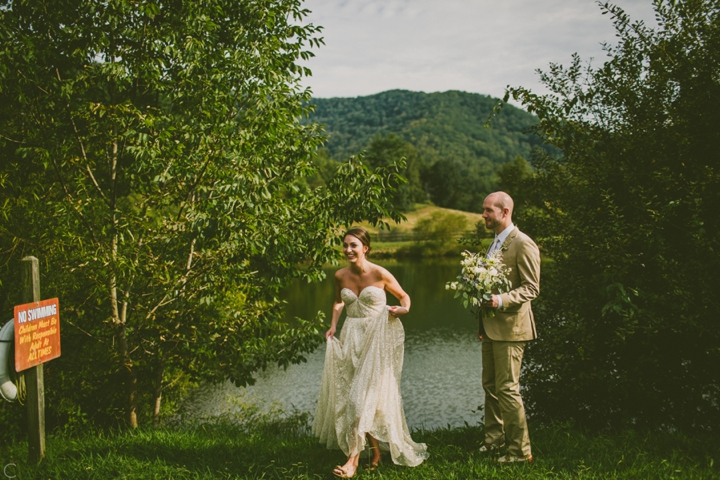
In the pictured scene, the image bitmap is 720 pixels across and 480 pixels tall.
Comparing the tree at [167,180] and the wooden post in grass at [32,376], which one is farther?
the tree at [167,180]

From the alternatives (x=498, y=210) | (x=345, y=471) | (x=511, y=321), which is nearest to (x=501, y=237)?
(x=498, y=210)

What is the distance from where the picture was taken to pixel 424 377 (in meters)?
14.6

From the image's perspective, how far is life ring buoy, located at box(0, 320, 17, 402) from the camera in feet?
14.4

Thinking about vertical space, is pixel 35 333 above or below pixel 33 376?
above

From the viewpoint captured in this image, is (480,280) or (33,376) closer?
(480,280)

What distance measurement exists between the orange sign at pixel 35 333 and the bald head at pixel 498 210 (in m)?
3.77

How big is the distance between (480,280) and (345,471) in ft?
6.06

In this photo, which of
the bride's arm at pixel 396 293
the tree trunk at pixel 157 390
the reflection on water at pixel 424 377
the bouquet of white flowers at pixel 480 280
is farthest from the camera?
the reflection on water at pixel 424 377

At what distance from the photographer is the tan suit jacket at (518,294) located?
168 inches

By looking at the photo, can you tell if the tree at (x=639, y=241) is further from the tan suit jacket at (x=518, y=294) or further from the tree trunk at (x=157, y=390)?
the tree trunk at (x=157, y=390)

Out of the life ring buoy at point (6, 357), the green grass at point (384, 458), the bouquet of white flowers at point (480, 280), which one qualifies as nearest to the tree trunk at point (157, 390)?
the green grass at point (384, 458)

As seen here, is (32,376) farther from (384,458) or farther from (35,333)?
(384,458)

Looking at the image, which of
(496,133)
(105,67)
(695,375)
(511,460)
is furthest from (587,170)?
(496,133)

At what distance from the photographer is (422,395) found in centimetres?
1310
